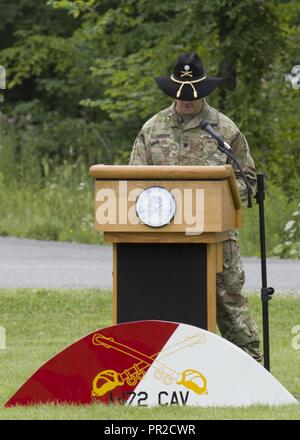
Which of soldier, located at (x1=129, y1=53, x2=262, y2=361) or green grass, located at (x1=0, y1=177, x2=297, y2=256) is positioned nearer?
soldier, located at (x1=129, y1=53, x2=262, y2=361)

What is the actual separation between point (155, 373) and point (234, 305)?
65.5 inches

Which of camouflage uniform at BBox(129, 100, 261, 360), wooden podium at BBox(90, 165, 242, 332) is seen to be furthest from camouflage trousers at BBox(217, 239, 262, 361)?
wooden podium at BBox(90, 165, 242, 332)

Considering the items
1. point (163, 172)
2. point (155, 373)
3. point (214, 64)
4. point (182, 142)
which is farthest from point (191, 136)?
point (214, 64)

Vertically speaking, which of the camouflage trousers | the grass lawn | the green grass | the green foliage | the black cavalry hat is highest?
the green foliage

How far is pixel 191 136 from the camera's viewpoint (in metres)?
7.87

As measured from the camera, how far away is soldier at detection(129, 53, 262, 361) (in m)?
7.73

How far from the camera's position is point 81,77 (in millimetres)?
27469

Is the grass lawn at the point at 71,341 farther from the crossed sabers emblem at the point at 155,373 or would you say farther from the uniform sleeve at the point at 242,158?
the uniform sleeve at the point at 242,158

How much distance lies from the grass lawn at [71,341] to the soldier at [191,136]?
0.94 metres

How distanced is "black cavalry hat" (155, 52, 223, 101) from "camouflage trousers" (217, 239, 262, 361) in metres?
0.92

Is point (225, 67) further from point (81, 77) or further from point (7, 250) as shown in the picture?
point (81, 77)

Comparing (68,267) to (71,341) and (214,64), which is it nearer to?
(214,64)

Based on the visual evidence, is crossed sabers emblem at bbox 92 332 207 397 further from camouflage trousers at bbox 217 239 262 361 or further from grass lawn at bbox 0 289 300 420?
camouflage trousers at bbox 217 239 262 361
